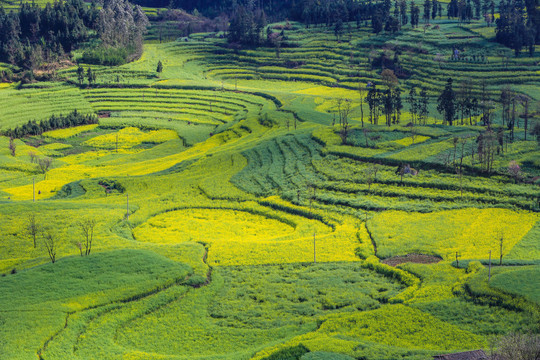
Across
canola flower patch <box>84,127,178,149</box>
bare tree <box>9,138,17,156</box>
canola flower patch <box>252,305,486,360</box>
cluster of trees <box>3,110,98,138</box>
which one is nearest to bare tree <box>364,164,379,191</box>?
canola flower patch <box>252,305,486,360</box>

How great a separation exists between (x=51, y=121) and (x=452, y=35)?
120 m

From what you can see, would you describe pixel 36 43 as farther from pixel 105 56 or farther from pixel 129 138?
pixel 129 138

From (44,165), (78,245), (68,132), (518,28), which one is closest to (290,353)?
(78,245)

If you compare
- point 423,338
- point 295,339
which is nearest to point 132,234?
point 295,339

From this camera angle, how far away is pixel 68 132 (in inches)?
5630

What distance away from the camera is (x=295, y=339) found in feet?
146

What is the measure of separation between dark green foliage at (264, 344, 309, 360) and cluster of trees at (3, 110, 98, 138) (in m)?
112

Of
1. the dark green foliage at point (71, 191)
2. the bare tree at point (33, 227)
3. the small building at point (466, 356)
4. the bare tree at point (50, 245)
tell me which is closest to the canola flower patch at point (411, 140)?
the dark green foliage at point (71, 191)

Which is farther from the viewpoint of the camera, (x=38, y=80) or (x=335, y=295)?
(x=38, y=80)

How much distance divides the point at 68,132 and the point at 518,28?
402 feet

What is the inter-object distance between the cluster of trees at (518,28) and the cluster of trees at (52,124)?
115433mm

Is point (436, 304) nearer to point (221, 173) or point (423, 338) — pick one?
point (423, 338)

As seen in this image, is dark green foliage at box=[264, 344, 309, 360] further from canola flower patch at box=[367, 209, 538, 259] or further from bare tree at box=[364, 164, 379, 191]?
bare tree at box=[364, 164, 379, 191]

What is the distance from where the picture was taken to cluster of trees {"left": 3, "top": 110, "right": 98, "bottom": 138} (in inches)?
5399
